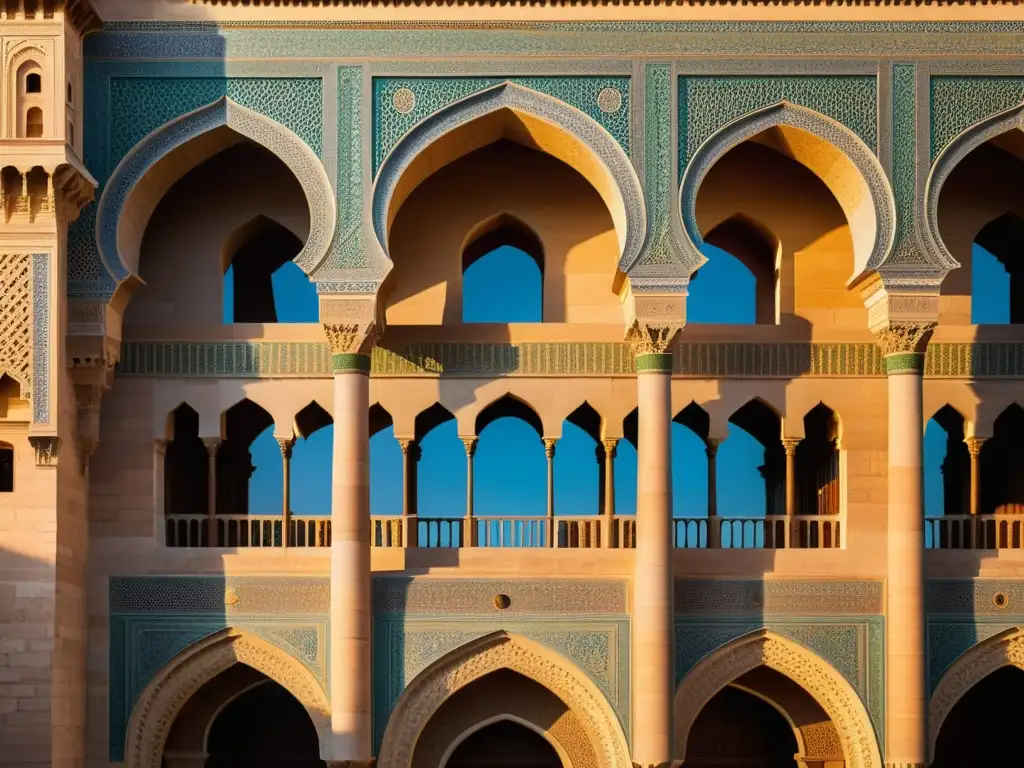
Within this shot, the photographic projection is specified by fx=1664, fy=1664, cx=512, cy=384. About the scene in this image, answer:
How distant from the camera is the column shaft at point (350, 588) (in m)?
12.0

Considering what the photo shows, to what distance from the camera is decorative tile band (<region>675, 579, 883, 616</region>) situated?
12484 millimetres

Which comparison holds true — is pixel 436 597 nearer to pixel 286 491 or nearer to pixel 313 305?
pixel 286 491

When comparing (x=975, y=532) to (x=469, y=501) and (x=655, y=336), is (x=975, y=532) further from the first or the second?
(x=469, y=501)

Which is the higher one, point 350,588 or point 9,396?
point 9,396

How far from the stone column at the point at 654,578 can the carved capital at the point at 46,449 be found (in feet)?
13.8

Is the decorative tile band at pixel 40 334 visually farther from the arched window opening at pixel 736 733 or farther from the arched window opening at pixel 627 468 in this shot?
the arched window opening at pixel 736 733

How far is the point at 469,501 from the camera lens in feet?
42.1

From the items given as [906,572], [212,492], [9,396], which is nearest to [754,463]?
[906,572]

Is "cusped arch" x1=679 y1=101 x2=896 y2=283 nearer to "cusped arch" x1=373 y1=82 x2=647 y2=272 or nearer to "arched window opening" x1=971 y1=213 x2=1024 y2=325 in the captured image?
"cusped arch" x1=373 y1=82 x2=647 y2=272

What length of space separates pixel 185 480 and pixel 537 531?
3128mm

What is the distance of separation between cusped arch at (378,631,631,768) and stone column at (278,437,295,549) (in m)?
1.53

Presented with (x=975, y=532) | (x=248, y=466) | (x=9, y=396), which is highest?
(x=9, y=396)

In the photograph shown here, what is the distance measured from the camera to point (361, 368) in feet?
40.3

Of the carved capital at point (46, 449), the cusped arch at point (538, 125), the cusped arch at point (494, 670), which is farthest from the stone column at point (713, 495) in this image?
the carved capital at point (46, 449)
